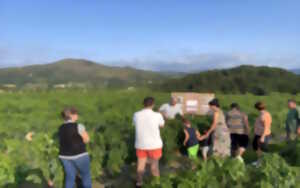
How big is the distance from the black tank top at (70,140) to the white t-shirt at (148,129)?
1006 millimetres

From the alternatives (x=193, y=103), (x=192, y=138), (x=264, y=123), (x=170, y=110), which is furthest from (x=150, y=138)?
(x=193, y=103)

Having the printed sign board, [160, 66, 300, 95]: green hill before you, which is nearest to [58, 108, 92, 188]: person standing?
the printed sign board

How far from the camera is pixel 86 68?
159750 mm

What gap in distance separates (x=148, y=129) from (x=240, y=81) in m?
67.9

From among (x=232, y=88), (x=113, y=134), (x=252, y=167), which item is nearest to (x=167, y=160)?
(x=113, y=134)

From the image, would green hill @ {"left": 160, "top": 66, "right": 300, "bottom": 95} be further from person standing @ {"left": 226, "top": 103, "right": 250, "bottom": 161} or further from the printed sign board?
person standing @ {"left": 226, "top": 103, "right": 250, "bottom": 161}

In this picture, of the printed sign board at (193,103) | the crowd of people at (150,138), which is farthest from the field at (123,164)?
the printed sign board at (193,103)

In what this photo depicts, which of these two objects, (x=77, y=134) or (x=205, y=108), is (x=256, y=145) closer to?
(x=77, y=134)

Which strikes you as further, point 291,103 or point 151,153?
point 291,103

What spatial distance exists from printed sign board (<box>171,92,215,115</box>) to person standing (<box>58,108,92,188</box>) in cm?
931

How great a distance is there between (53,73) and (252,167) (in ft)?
434

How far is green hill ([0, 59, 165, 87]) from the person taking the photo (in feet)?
376

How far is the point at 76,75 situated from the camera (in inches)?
5354

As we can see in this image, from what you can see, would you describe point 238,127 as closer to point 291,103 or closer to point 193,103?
point 291,103
